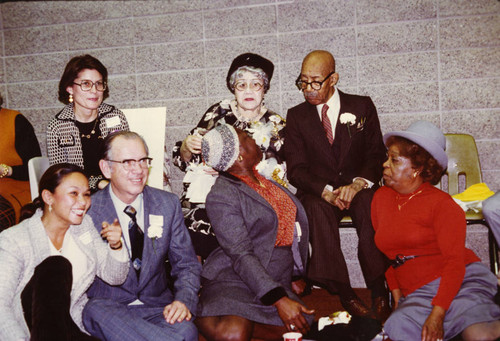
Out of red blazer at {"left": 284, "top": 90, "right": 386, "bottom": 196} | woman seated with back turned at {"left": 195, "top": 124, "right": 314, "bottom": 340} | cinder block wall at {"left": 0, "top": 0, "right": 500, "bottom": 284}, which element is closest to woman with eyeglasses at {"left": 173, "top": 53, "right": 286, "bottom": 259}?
red blazer at {"left": 284, "top": 90, "right": 386, "bottom": 196}

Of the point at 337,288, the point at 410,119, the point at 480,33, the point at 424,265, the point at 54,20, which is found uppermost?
the point at 54,20

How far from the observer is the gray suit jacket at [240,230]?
2.62 meters

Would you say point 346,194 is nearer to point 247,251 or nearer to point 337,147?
point 337,147

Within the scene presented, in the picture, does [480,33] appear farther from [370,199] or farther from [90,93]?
[90,93]

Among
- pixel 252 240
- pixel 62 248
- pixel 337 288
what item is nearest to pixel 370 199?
pixel 337 288

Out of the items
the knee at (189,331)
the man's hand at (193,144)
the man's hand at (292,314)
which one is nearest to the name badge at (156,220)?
the knee at (189,331)

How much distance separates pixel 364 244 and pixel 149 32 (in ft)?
9.35

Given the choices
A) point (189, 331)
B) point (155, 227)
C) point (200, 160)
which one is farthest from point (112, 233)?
point (200, 160)

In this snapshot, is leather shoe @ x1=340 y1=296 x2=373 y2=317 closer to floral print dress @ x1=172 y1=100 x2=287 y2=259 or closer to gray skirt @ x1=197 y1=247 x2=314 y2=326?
gray skirt @ x1=197 y1=247 x2=314 y2=326

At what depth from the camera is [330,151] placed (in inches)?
144

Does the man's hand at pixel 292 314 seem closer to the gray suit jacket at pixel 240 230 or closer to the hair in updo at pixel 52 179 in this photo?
the gray suit jacket at pixel 240 230

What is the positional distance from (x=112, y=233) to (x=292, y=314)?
96cm

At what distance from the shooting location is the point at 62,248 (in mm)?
2527

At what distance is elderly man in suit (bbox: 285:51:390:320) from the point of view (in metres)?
3.24
